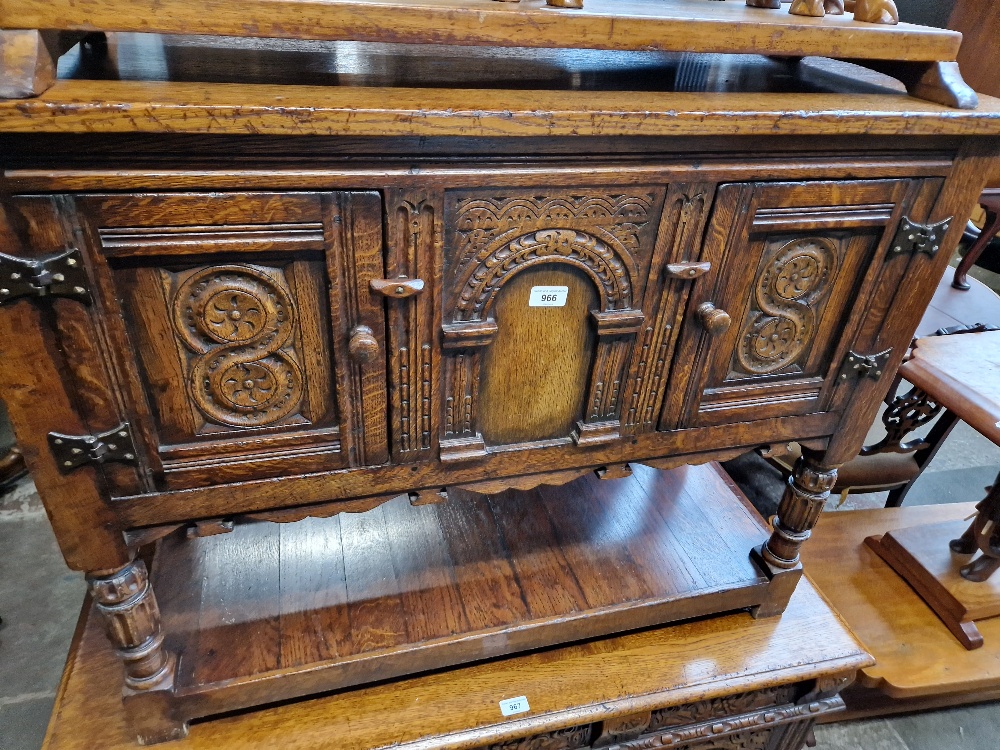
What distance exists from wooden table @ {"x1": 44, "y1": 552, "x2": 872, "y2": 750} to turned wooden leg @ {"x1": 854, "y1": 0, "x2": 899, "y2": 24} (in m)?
1.03

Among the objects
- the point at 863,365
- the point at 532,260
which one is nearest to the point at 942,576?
the point at 863,365

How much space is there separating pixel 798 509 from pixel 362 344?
86 cm

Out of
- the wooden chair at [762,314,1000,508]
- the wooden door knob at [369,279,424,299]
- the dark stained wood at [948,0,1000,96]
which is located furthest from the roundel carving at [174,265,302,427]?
the dark stained wood at [948,0,1000,96]

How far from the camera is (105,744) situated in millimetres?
1082

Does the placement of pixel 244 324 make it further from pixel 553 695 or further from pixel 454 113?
pixel 553 695

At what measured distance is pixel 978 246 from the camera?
7.95 feet

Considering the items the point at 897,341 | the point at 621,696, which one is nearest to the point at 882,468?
the point at 897,341

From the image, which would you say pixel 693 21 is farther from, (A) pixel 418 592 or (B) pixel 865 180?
(A) pixel 418 592

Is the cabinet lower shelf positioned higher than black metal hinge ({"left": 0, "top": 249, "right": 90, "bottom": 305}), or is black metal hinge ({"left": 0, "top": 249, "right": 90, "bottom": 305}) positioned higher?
black metal hinge ({"left": 0, "top": 249, "right": 90, "bottom": 305})

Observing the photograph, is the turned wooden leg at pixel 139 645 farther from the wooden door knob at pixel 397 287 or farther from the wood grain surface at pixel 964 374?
the wood grain surface at pixel 964 374

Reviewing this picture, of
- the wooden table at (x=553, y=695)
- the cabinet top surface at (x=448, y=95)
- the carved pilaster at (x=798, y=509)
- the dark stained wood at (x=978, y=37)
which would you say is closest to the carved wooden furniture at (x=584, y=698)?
the wooden table at (x=553, y=695)

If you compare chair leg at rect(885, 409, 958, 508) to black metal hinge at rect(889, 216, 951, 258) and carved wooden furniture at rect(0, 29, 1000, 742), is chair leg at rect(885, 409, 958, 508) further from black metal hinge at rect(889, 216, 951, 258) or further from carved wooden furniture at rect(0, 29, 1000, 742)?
black metal hinge at rect(889, 216, 951, 258)

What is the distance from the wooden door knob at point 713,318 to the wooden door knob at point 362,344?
0.45 meters

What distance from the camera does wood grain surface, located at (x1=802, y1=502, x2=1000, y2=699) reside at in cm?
154
